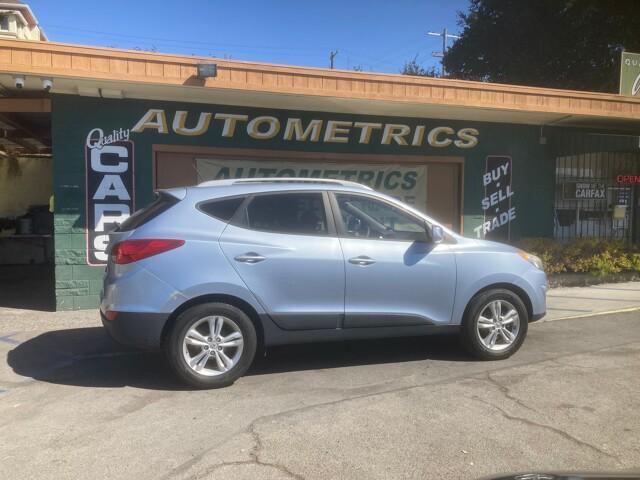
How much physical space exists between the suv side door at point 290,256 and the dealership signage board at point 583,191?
778 cm

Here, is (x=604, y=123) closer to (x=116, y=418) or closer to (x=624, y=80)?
(x=624, y=80)

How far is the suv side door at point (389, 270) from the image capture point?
5254 millimetres

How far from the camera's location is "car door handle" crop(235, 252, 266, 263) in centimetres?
493

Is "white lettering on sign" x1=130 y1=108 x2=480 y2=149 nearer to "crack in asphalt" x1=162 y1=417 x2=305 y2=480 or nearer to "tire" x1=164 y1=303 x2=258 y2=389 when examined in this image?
"tire" x1=164 y1=303 x2=258 y2=389

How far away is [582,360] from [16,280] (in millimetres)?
10170

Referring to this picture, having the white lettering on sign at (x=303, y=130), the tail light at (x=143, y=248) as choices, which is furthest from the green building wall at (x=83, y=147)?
the tail light at (x=143, y=248)

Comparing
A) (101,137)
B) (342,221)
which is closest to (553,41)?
(101,137)

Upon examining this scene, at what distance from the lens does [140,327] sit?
15.6 ft

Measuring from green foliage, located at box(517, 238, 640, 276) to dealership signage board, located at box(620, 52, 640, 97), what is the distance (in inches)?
129

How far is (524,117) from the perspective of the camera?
1023 cm

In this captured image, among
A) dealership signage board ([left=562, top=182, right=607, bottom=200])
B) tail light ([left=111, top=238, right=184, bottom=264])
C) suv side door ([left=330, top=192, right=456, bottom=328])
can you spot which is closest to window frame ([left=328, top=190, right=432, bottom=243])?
suv side door ([left=330, top=192, right=456, bottom=328])

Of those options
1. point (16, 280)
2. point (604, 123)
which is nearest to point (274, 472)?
point (16, 280)

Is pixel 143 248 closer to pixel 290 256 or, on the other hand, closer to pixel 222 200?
pixel 222 200

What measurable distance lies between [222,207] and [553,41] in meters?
21.5
